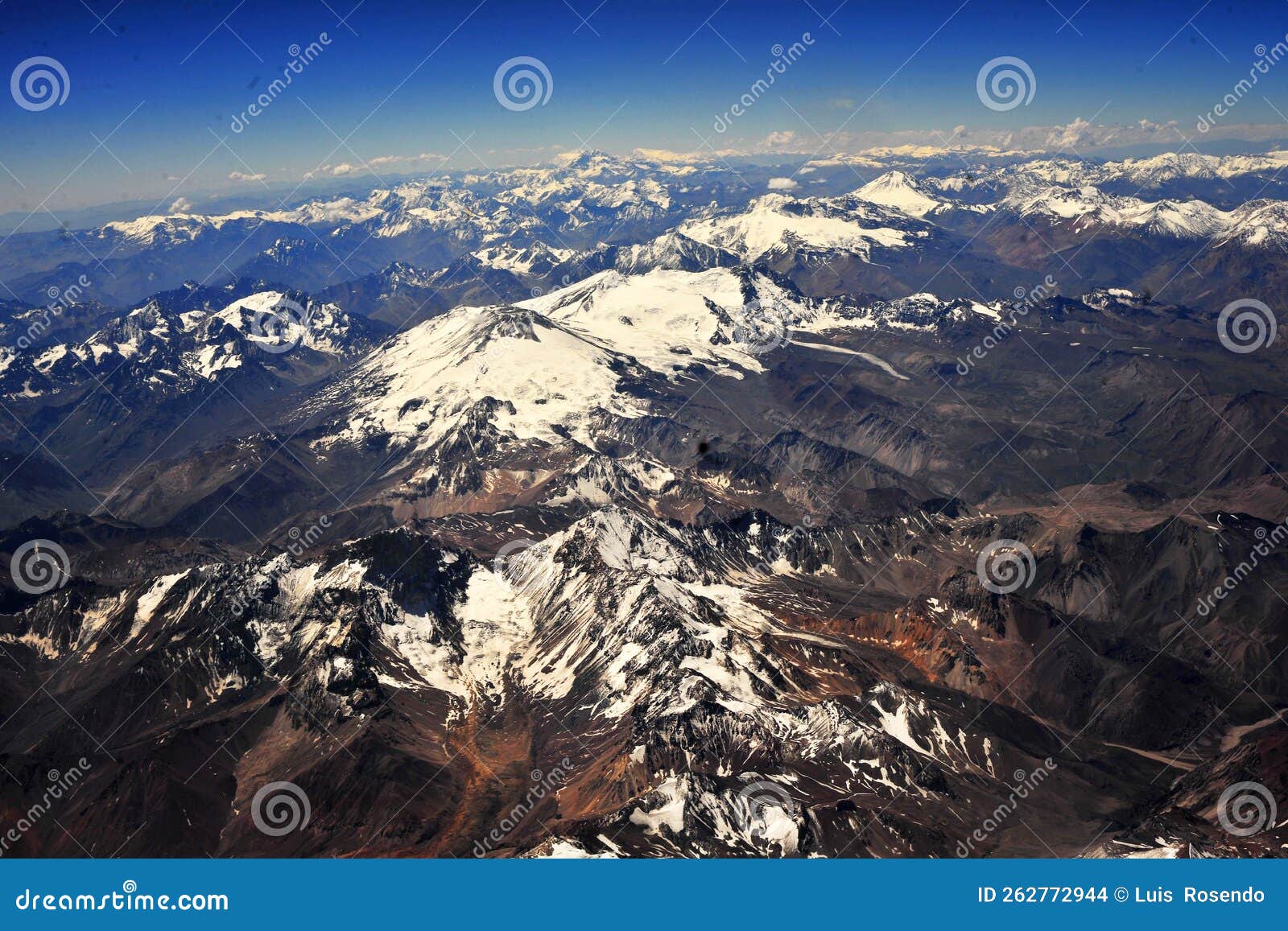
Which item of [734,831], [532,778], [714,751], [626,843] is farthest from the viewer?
[532,778]

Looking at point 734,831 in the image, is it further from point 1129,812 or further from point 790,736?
point 1129,812

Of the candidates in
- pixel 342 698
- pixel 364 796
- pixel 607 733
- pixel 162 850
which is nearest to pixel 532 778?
pixel 607 733

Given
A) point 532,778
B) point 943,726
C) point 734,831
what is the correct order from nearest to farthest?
1. point 734,831
2. point 532,778
3. point 943,726

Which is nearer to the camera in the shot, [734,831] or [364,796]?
[734,831]

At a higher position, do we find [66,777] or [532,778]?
[532,778]

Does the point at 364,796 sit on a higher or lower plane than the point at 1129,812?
lower

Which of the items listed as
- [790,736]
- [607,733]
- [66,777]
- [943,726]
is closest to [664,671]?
[607,733]

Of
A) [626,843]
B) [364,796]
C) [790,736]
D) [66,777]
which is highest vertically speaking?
[790,736]

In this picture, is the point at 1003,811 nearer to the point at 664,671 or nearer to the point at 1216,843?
the point at 1216,843

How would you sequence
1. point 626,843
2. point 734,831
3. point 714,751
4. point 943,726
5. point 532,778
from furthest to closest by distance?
point 943,726 → point 532,778 → point 714,751 → point 734,831 → point 626,843
